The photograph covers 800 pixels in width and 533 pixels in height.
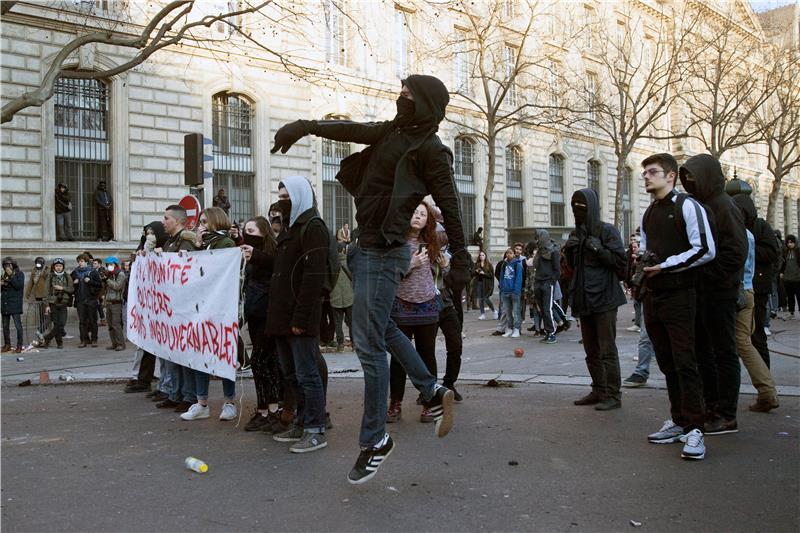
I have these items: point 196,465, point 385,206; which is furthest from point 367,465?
point 385,206

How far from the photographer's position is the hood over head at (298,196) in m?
5.52

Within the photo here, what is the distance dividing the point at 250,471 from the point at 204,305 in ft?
7.35

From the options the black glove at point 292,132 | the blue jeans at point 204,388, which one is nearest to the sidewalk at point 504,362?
the blue jeans at point 204,388

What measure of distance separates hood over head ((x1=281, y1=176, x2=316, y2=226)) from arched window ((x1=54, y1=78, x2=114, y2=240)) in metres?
16.5

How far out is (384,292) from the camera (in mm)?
4309

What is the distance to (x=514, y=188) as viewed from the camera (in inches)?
1391

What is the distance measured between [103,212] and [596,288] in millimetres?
17164

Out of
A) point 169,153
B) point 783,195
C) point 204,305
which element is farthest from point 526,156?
point 783,195

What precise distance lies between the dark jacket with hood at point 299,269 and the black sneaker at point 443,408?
1.30 metres

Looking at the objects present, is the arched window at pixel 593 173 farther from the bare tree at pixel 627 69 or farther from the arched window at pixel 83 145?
the arched window at pixel 83 145

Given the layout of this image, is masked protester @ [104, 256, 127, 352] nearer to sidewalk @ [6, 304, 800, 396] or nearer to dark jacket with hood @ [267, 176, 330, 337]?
sidewalk @ [6, 304, 800, 396]

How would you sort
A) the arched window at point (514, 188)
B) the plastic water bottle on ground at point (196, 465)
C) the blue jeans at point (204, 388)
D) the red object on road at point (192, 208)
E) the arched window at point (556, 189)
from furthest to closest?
the arched window at point (556, 189), the arched window at point (514, 188), the red object on road at point (192, 208), the blue jeans at point (204, 388), the plastic water bottle on ground at point (196, 465)

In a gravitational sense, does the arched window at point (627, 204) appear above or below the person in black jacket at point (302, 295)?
above

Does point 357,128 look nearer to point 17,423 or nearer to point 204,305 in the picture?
point 204,305
